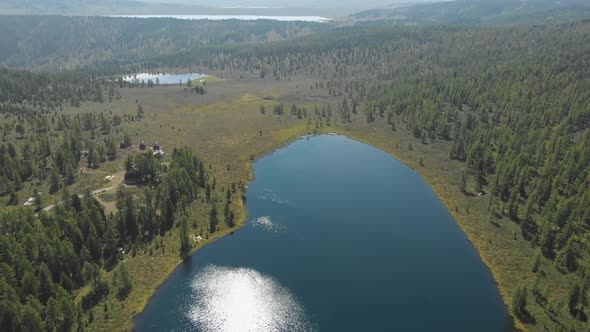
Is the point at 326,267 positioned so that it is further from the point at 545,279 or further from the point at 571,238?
the point at 571,238

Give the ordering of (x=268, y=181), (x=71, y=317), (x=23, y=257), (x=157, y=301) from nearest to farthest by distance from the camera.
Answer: (x=71, y=317) < (x=23, y=257) < (x=157, y=301) < (x=268, y=181)

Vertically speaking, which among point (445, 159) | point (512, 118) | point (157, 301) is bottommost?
point (157, 301)

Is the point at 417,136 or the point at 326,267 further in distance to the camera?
the point at 417,136

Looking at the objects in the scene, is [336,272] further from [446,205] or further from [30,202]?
[30,202]

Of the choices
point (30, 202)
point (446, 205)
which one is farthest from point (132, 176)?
point (446, 205)

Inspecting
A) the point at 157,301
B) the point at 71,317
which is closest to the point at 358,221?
the point at 157,301

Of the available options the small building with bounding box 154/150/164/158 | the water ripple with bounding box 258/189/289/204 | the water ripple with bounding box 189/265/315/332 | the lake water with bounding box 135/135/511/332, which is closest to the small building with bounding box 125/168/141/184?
the small building with bounding box 154/150/164/158
